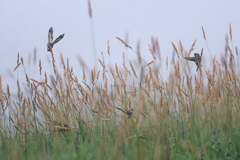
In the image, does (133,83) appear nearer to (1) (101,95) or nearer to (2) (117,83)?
(2) (117,83)

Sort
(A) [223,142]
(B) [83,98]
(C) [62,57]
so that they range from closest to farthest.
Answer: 1. (A) [223,142]
2. (C) [62,57]
3. (B) [83,98]

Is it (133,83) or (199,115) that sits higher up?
(133,83)

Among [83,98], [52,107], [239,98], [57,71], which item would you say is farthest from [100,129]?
[239,98]

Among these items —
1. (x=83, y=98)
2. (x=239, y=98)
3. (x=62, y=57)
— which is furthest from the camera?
(x=239, y=98)

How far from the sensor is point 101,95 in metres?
1.90

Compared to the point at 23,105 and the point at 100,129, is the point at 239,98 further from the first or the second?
the point at 23,105

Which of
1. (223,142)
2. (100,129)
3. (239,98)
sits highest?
(239,98)

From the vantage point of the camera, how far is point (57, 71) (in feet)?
6.31

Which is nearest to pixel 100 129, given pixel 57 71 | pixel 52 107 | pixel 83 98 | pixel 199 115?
pixel 83 98

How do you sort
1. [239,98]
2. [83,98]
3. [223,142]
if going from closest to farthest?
1. [223,142]
2. [83,98]
3. [239,98]

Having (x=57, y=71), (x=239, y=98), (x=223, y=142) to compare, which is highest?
(x=57, y=71)

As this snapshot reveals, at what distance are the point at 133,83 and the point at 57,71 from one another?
2.04 feet

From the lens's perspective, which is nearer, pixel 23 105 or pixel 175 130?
pixel 175 130

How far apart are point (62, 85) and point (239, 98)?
4.95 ft
